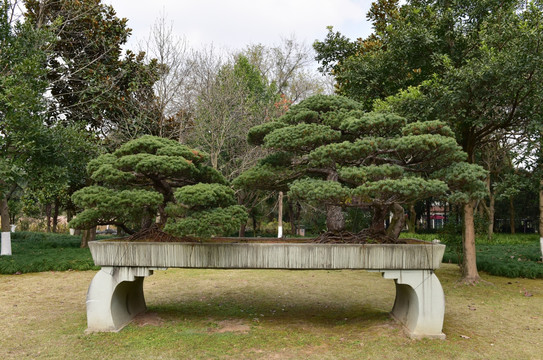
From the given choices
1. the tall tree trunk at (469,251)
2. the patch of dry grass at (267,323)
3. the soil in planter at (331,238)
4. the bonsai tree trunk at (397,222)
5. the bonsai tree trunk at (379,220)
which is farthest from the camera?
the tall tree trunk at (469,251)

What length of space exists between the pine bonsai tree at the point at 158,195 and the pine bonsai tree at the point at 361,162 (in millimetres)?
876

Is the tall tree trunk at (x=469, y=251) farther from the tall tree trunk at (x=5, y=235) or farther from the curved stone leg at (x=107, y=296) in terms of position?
the tall tree trunk at (x=5, y=235)

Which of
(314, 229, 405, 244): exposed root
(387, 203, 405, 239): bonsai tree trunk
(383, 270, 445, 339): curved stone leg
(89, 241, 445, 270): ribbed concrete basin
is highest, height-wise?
(387, 203, 405, 239): bonsai tree trunk

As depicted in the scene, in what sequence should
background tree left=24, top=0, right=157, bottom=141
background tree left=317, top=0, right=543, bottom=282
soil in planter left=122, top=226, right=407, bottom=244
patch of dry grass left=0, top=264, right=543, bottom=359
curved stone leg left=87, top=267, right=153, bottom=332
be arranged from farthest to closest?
background tree left=24, top=0, right=157, bottom=141
background tree left=317, top=0, right=543, bottom=282
soil in planter left=122, top=226, right=407, bottom=244
curved stone leg left=87, top=267, right=153, bottom=332
patch of dry grass left=0, top=264, right=543, bottom=359

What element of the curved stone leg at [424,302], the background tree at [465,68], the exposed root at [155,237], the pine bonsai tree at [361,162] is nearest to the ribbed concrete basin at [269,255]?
the curved stone leg at [424,302]

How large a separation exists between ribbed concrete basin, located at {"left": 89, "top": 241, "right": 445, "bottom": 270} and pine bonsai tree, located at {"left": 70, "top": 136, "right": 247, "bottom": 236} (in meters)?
0.38

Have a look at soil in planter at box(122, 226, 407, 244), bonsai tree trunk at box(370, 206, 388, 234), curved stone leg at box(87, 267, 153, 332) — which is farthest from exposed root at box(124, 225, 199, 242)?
bonsai tree trunk at box(370, 206, 388, 234)

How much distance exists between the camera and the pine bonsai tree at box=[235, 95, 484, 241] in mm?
4906

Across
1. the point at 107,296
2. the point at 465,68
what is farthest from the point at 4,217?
the point at 465,68

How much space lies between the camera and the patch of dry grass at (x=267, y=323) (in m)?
4.47

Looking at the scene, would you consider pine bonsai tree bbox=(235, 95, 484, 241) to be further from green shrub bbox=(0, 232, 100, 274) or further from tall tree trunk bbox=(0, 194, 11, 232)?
tall tree trunk bbox=(0, 194, 11, 232)

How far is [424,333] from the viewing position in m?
4.86

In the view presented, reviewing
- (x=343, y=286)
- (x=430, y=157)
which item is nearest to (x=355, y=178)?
(x=430, y=157)

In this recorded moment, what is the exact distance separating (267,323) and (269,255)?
4.37 ft
